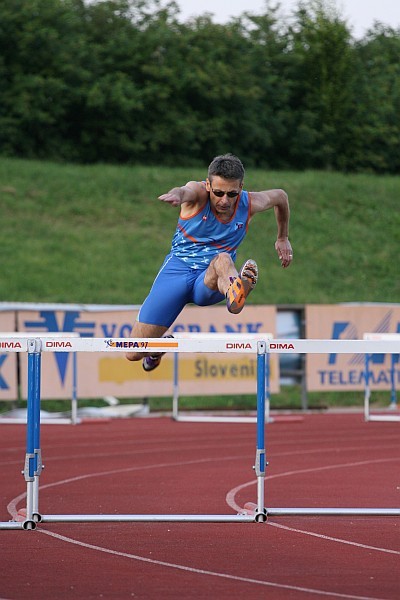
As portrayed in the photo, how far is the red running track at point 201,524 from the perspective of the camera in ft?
18.8

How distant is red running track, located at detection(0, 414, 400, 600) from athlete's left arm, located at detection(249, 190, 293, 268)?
6.35ft

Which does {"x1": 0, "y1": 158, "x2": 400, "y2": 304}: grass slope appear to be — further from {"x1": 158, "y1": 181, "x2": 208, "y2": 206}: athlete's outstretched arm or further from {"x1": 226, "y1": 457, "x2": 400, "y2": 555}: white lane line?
{"x1": 158, "y1": 181, "x2": 208, "y2": 206}: athlete's outstretched arm

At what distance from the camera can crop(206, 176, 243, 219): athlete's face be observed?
7.70 m

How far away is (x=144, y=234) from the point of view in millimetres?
28375

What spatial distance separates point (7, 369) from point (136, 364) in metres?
1.97

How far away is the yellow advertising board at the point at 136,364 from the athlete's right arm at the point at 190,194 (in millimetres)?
9074

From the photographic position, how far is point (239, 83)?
37.2 metres

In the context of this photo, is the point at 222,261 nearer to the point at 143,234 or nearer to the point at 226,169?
the point at 226,169

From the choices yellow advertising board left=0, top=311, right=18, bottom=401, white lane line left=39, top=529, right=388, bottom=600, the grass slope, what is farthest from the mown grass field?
white lane line left=39, top=529, right=388, bottom=600

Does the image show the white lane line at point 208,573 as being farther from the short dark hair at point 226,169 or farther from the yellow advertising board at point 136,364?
the yellow advertising board at point 136,364

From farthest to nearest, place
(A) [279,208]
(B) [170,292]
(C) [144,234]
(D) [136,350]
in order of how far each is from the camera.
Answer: (C) [144,234] → (A) [279,208] → (B) [170,292] → (D) [136,350]

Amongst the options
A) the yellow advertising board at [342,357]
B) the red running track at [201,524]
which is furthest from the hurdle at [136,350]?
the yellow advertising board at [342,357]

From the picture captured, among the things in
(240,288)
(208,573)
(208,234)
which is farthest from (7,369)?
(208,573)

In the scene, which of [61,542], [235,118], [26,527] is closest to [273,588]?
[61,542]
